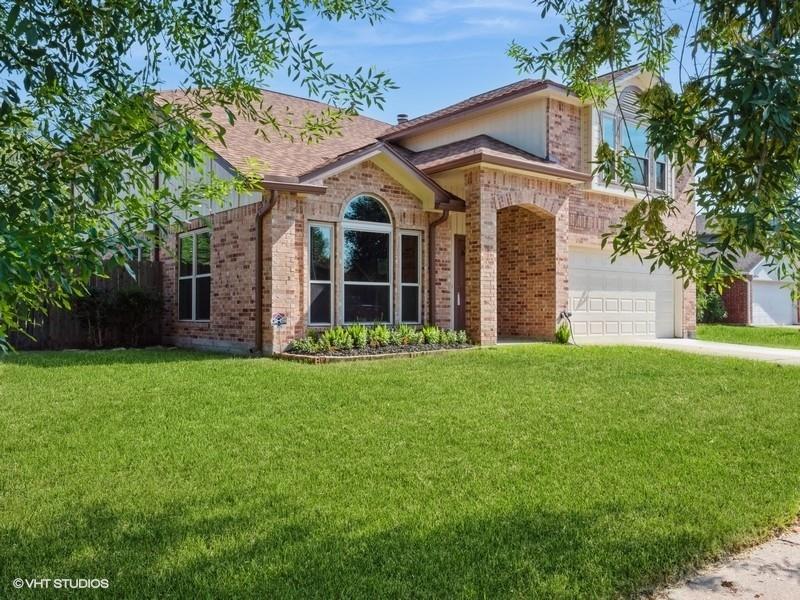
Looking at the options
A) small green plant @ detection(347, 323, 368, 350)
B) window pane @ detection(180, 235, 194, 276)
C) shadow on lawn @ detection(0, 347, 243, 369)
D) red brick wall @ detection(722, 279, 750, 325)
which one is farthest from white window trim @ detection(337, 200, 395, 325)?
red brick wall @ detection(722, 279, 750, 325)

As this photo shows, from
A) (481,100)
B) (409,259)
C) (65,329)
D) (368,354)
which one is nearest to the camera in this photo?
(368,354)

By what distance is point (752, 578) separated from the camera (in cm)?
359

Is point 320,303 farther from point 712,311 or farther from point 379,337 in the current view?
point 712,311

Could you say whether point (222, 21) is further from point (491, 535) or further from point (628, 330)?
point (628, 330)

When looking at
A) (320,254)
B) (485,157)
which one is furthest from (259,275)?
(485,157)

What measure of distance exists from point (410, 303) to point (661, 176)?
28.1ft

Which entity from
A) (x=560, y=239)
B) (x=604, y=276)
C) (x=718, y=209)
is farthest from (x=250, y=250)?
(x=718, y=209)

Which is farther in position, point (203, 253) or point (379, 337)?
point (203, 253)

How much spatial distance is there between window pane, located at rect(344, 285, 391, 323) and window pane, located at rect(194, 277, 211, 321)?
127 inches

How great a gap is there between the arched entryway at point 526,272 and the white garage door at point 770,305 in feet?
59.3

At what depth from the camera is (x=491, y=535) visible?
3973 millimetres

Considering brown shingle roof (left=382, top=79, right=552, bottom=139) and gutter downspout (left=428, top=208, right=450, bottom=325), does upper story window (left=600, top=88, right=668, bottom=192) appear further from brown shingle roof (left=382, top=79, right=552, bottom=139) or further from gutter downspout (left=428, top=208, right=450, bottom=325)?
gutter downspout (left=428, top=208, right=450, bottom=325)

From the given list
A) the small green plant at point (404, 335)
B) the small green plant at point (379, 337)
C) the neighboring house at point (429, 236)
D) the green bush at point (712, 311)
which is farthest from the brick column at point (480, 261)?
the green bush at point (712, 311)

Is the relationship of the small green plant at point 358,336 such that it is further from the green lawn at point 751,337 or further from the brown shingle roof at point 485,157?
the green lawn at point 751,337
